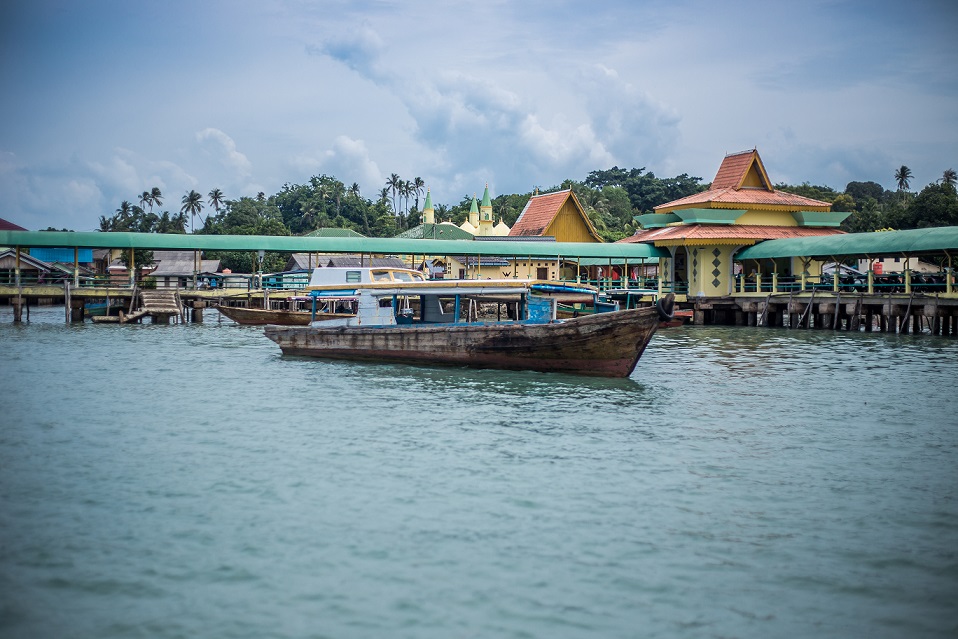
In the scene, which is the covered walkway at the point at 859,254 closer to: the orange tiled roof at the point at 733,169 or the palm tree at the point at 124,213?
the orange tiled roof at the point at 733,169

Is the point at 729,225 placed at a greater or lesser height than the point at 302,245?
greater

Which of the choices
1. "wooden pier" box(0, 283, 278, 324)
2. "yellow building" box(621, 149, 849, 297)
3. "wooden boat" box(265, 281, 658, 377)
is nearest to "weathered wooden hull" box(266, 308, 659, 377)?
"wooden boat" box(265, 281, 658, 377)

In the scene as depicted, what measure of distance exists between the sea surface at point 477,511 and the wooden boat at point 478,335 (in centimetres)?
121

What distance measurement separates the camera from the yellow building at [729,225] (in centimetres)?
4169

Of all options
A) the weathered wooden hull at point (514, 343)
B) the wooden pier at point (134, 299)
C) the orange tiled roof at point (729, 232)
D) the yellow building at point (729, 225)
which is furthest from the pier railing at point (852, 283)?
the wooden pier at point (134, 299)

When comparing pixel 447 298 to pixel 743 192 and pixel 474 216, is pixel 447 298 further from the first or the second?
pixel 474 216

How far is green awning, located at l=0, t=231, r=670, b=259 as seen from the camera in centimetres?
3716

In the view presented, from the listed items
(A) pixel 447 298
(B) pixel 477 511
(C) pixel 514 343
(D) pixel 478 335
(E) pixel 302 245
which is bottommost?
(B) pixel 477 511

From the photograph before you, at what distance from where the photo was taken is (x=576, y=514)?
9461 mm

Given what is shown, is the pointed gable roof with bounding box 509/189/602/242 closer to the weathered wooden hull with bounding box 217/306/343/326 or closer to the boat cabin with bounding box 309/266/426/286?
the weathered wooden hull with bounding box 217/306/343/326

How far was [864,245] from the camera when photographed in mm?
34406

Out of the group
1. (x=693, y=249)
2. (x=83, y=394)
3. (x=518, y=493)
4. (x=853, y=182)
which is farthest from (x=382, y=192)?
(x=518, y=493)

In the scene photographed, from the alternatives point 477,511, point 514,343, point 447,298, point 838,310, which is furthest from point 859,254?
point 477,511

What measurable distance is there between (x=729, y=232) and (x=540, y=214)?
15.4 m
